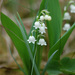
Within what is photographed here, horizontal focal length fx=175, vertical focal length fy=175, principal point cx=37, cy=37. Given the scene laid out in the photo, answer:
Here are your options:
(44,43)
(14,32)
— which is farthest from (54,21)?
(14,32)

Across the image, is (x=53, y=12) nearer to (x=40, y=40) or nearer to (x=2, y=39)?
(x=40, y=40)

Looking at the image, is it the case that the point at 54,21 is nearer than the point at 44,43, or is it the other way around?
the point at 44,43

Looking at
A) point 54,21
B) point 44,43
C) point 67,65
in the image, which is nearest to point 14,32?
point 44,43

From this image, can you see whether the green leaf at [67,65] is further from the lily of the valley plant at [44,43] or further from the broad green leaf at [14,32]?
the broad green leaf at [14,32]

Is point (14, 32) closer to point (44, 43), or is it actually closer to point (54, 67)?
point (44, 43)

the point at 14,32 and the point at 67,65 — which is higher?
Answer: the point at 14,32

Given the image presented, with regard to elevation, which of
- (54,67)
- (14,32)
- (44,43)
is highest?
(14,32)

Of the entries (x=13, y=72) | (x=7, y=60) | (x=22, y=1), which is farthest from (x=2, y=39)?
(x=22, y=1)

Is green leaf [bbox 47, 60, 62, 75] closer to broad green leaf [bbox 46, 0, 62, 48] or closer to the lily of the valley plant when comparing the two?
the lily of the valley plant

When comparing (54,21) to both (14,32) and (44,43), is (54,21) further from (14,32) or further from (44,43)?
(14,32)

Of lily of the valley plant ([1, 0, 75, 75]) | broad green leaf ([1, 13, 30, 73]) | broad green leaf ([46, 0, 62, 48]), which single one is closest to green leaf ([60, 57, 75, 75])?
lily of the valley plant ([1, 0, 75, 75])

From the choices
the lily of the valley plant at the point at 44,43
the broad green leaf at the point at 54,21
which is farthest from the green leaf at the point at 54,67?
the broad green leaf at the point at 54,21
